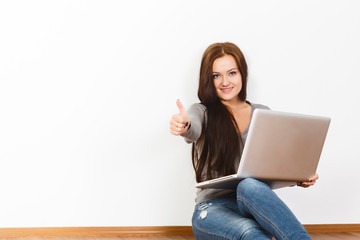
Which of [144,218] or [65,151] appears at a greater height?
[65,151]

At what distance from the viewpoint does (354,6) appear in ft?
9.96

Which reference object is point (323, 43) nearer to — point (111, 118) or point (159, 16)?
point (159, 16)

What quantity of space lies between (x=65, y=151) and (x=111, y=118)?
311mm

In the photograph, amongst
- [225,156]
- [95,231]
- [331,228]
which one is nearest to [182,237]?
[95,231]

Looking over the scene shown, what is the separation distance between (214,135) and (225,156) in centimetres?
11

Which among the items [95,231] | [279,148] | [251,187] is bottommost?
[95,231]

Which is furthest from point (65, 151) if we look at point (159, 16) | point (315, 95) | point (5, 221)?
A: point (315, 95)

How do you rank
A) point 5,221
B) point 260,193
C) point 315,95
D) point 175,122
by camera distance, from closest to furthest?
point 260,193, point 175,122, point 5,221, point 315,95

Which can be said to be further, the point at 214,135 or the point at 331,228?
the point at 331,228

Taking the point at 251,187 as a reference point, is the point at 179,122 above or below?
above

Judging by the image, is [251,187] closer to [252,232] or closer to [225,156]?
[252,232]

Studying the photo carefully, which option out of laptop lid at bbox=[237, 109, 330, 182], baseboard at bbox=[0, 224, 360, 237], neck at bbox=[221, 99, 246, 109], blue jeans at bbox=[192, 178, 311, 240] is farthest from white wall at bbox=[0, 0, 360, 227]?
laptop lid at bbox=[237, 109, 330, 182]

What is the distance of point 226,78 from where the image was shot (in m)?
2.21

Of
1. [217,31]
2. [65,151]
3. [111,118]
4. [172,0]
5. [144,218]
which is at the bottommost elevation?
[144,218]
